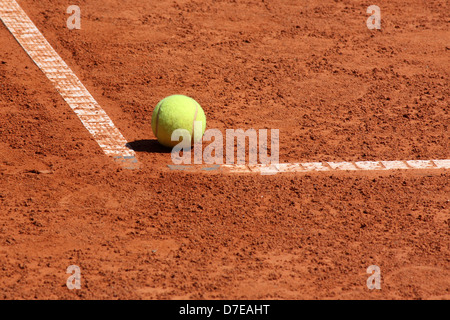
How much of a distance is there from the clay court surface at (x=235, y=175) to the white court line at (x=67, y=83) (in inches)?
4.7

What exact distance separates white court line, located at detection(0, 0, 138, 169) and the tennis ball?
428 mm

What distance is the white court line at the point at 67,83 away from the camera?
738 cm

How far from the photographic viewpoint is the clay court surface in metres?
5.50
